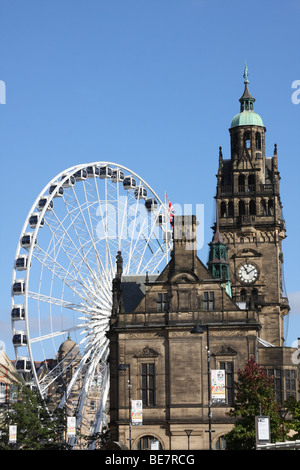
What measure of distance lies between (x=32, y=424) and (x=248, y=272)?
1840 inches

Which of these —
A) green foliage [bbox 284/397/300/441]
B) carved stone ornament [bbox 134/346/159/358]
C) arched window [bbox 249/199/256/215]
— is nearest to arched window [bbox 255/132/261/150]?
arched window [bbox 249/199/256/215]

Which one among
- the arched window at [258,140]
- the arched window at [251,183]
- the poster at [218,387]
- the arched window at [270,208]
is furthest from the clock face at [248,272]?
the poster at [218,387]

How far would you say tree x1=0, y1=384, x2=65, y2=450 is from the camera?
11525 centimetres

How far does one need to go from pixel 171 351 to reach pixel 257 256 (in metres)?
41.5

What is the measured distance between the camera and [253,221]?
157m

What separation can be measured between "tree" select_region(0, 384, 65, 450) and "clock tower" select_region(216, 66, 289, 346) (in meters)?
36.6

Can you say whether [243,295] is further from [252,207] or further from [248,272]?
[252,207]

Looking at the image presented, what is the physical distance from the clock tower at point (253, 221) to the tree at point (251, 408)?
53032 mm

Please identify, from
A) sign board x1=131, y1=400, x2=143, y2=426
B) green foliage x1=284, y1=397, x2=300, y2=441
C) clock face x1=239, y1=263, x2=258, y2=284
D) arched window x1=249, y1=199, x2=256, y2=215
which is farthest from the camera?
arched window x1=249, y1=199, x2=256, y2=215

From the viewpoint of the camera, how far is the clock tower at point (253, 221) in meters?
154

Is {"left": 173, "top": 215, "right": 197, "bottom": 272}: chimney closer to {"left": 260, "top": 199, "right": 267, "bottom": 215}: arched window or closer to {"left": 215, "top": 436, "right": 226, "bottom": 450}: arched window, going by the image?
{"left": 215, "top": 436, "right": 226, "bottom": 450}: arched window

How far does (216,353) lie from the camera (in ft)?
378
